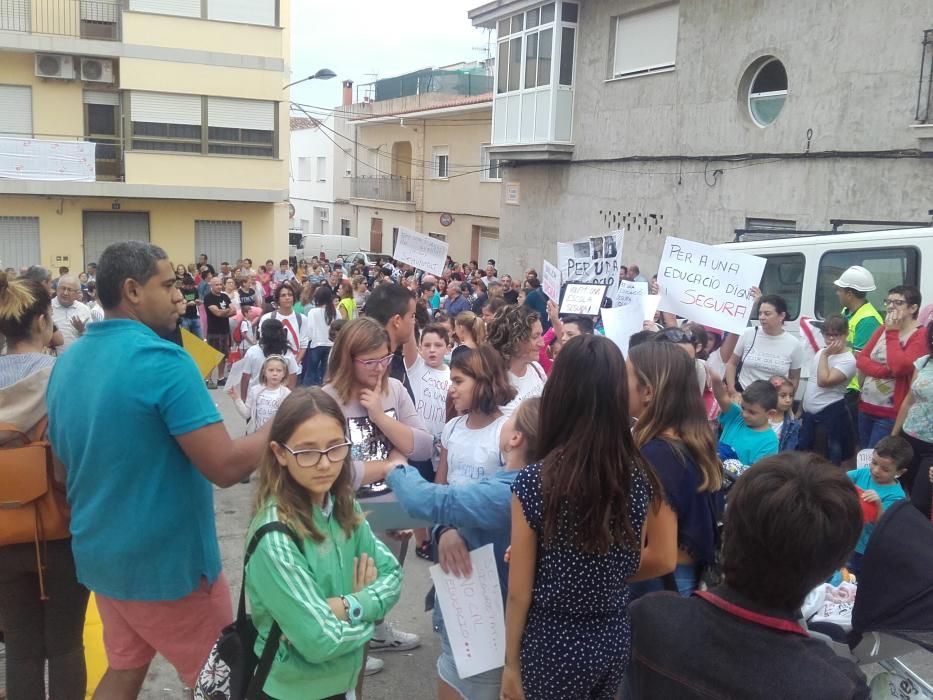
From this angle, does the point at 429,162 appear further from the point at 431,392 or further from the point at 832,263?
the point at 431,392

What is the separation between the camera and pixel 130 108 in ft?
75.2

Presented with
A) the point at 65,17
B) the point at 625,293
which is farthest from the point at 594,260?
the point at 65,17

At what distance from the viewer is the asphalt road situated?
3840 mm

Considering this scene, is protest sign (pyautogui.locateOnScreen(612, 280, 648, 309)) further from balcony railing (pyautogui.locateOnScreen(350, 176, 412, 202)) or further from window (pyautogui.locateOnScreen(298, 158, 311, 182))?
window (pyautogui.locateOnScreen(298, 158, 311, 182))

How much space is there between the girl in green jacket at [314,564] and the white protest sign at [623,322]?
13.2 ft

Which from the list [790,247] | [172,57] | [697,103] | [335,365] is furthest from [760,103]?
[172,57]

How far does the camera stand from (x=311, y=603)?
225cm

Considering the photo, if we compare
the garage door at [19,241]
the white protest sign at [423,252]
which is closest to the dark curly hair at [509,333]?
the white protest sign at [423,252]

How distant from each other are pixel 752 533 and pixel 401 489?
4.04 ft

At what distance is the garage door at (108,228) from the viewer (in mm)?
23484

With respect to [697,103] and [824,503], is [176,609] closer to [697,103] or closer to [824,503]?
[824,503]

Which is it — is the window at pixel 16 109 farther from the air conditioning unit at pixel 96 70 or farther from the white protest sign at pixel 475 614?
the white protest sign at pixel 475 614

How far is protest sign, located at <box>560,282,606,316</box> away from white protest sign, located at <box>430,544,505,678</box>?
5623mm

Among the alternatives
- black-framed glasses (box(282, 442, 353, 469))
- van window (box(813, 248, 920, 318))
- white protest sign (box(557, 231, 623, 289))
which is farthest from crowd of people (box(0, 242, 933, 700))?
white protest sign (box(557, 231, 623, 289))
